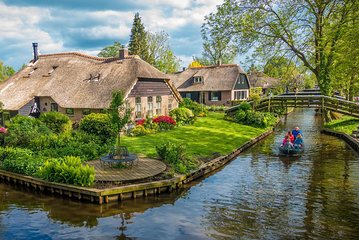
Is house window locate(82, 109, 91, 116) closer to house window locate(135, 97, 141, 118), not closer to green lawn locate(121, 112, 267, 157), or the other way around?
house window locate(135, 97, 141, 118)

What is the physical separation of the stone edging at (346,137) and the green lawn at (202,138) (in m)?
6.29

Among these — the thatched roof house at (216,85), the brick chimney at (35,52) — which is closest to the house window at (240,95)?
the thatched roof house at (216,85)

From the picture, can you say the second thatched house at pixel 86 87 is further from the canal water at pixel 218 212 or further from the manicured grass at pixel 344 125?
the manicured grass at pixel 344 125

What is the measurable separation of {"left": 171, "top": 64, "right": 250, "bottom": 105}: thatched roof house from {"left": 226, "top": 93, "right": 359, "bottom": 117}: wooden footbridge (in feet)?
37.2

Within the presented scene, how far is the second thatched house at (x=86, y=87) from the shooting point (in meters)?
28.3

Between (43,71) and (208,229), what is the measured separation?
29652mm

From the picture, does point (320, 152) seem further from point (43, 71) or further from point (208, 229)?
point (43, 71)

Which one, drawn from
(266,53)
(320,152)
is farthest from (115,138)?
(266,53)

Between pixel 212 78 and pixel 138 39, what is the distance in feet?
62.5

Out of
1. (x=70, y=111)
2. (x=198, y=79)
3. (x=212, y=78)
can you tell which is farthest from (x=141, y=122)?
(x=198, y=79)

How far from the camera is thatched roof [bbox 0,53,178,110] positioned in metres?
28.2

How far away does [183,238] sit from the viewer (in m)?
10.9

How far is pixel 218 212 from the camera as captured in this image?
13.1m

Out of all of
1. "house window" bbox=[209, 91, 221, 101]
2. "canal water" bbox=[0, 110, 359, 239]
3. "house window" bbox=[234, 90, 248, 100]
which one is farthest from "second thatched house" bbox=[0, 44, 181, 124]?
"house window" bbox=[234, 90, 248, 100]
